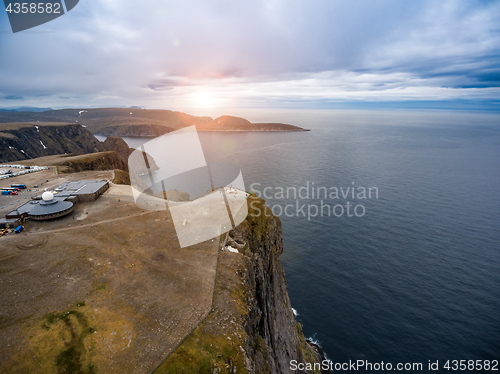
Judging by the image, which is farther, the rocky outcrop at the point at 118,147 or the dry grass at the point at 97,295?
the rocky outcrop at the point at 118,147

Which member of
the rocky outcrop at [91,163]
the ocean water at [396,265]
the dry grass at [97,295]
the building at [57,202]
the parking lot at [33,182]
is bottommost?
the ocean water at [396,265]

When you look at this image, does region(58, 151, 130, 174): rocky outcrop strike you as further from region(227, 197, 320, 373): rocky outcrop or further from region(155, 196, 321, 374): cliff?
region(155, 196, 321, 374): cliff

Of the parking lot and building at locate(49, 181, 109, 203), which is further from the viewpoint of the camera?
building at locate(49, 181, 109, 203)

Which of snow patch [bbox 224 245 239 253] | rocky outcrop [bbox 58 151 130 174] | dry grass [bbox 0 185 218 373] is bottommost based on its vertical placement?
rocky outcrop [bbox 58 151 130 174]

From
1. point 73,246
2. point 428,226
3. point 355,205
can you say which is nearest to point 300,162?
point 355,205

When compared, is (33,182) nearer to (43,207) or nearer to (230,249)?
(43,207)

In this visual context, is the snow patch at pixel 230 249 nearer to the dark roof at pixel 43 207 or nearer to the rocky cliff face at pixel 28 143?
the dark roof at pixel 43 207

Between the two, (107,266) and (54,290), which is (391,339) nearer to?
(107,266)

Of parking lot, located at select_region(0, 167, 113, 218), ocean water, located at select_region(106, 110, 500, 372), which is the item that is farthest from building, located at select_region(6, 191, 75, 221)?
ocean water, located at select_region(106, 110, 500, 372)

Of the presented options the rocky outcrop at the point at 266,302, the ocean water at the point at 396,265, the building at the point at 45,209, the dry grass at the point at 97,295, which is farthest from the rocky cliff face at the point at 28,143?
the rocky outcrop at the point at 266,302
